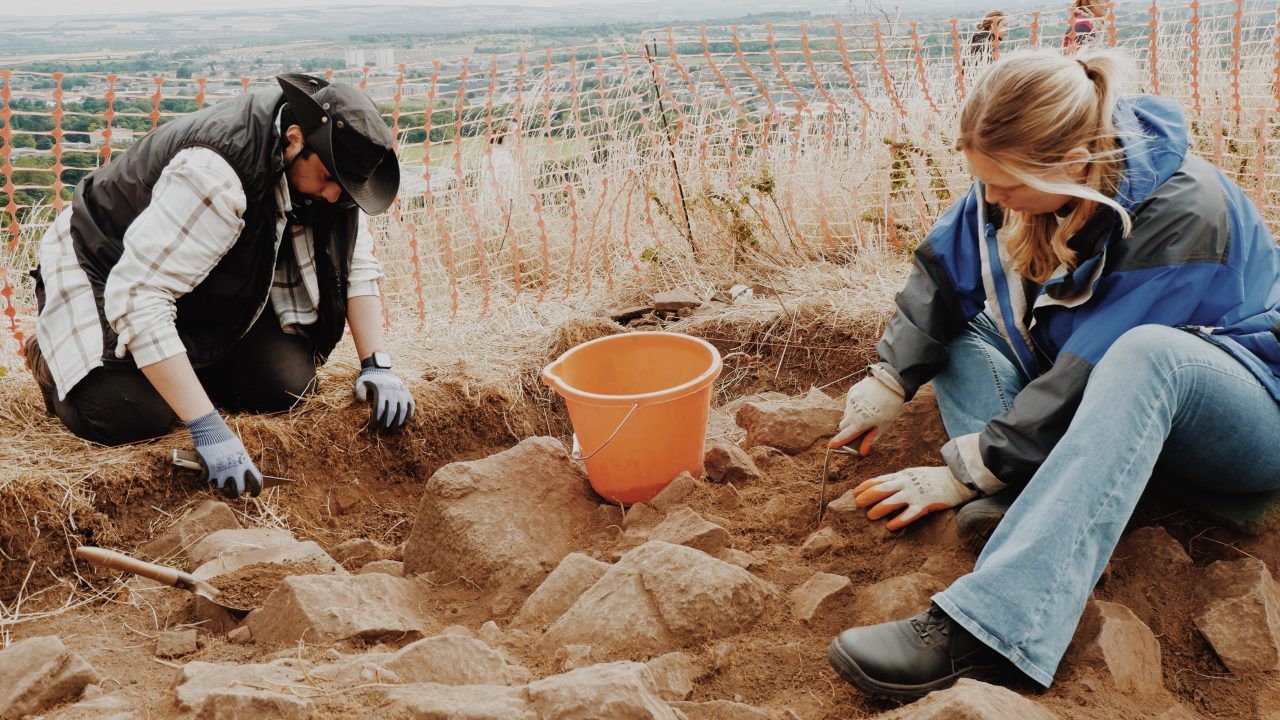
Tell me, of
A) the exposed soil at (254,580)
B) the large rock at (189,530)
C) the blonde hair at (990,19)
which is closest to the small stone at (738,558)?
the exposed soil at (254,580)

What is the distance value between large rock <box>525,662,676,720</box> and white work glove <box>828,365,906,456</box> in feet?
3.86

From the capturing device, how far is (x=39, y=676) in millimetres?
1896

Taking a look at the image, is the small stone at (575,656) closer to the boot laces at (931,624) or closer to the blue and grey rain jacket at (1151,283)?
the boot laces at (931,624)

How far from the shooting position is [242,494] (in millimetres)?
3025

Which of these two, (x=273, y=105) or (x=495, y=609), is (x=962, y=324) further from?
(x=273, y=105)

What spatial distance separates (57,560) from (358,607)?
3.78 ft

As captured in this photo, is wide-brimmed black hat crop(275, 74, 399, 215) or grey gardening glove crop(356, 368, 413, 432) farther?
grey gardening glove crop(356, 368, 413, 432)

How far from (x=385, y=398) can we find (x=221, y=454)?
0.57 metres

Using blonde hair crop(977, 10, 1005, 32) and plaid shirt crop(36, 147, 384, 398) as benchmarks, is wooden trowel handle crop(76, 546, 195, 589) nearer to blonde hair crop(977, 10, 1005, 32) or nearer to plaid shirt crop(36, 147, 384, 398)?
plaid shirt crop(36, 147, 384, 398)

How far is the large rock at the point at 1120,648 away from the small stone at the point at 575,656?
3.24 feet

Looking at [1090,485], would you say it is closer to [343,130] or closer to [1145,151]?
[1145,151]

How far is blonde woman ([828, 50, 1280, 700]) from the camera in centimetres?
182

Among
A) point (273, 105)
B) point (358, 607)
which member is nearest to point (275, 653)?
point (358, 607)

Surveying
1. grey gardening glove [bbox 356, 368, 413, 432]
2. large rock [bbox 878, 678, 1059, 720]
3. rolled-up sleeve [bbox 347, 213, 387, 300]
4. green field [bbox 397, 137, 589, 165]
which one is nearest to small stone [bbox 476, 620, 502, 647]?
large rock [bbox 878, 678, 1059, 720]
